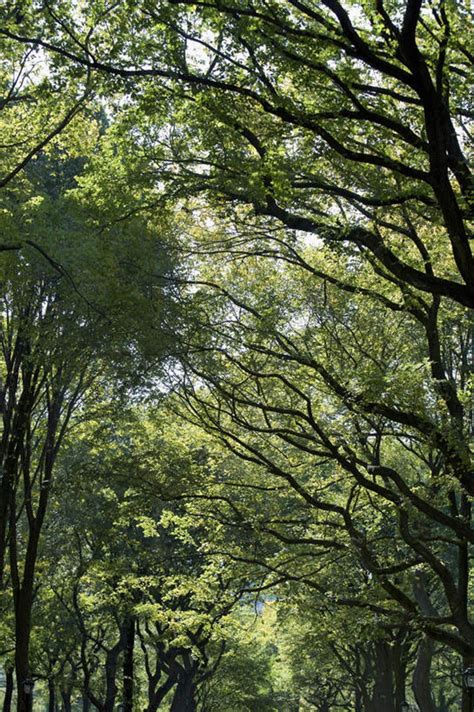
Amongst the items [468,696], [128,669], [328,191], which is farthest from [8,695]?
[328,191]

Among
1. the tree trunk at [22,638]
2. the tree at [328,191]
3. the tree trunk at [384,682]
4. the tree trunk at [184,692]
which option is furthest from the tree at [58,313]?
the tree trunk at [184,692]

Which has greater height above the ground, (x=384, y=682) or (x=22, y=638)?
(x=384, y=682)

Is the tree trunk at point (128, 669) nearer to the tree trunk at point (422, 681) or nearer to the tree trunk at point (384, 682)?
the tree trunk at point (384, 682)

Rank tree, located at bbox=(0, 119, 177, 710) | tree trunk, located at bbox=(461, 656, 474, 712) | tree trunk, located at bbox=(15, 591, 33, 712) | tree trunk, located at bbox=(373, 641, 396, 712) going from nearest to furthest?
tree, located at bbox=(0, 119, 177, 710), tree trunk, located at bbox=(461, 656, 474, 712), tree trunk, located at bbox=(15, 591, 33, 712), tree trunk, located at bbox=(373, 641, 396, 712)

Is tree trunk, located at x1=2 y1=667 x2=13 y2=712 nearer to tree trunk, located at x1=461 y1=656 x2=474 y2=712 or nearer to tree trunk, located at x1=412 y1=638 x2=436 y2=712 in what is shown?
tree trunk, located at x1=412 y1=638 x2=436 y2=712

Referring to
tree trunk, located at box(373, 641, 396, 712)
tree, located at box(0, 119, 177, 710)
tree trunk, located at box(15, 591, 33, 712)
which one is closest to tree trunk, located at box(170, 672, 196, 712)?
tree trunk, located at box(373, 641, 396, 712)

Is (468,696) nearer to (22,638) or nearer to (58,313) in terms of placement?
(22,638)

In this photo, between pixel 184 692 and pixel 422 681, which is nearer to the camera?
pixel 422 681

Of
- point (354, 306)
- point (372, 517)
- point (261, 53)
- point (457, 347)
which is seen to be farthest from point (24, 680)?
point (261, 53)

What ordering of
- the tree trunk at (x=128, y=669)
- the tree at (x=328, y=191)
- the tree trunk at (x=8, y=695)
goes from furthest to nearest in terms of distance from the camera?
the tree trunk at (x=8, y=695)
the tree trunk at (x=128, y=669)
the tree at (x=328, y=191)

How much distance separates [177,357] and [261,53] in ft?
22.3

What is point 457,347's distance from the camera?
1661 centimetres

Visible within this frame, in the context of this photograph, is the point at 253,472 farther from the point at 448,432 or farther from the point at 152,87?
the point at 152,87

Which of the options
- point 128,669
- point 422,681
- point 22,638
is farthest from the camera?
point 128,669
